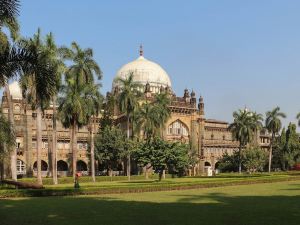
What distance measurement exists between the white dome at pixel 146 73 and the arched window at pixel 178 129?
9.06 metres

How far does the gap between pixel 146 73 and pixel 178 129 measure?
44.9ft

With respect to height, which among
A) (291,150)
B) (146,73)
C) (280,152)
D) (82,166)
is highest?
(146,73)

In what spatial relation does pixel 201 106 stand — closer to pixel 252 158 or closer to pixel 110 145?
pixel 252 158

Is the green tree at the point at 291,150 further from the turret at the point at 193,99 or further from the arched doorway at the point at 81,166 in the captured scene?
the arched doorway at the point at 81,166

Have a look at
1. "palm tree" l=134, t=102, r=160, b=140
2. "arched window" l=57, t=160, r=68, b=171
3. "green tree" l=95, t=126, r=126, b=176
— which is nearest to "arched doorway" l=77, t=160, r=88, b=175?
"arched window" l=57, t=160, r=68, b=171

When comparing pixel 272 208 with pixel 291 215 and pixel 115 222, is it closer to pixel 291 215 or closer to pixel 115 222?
pixel 291 215

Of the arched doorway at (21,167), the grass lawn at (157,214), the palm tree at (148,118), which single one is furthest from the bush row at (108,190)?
the arched doorway at (21,167)

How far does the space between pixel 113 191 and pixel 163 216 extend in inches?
561

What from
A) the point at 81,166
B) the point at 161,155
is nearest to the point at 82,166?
the point at 81,166

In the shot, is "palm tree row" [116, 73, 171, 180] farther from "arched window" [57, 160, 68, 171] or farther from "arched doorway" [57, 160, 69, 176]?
"arched window" [57, 160, 68, 171]

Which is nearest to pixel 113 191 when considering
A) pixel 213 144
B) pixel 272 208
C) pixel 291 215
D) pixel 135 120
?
pixel 272 208

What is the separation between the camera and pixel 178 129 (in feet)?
259

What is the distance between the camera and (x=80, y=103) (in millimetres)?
45562

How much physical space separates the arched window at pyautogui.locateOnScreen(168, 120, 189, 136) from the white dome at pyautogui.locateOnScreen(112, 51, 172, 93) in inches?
357
